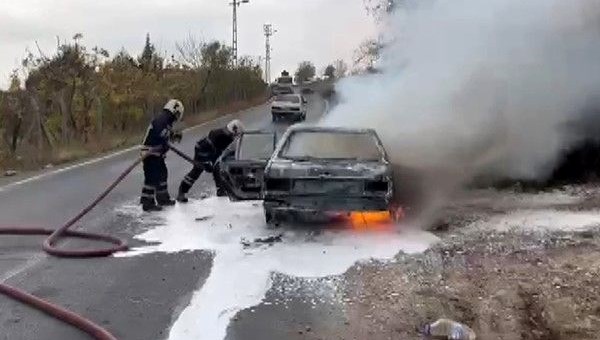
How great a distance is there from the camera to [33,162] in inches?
874

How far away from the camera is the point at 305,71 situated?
298ft

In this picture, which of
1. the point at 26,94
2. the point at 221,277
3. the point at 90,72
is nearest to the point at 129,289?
the point at 221,277

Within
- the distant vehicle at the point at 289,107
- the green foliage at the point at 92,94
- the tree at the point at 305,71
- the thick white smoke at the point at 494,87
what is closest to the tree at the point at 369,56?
the thick white smoke at the point at 494,87

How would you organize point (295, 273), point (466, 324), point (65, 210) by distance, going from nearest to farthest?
point (466, 324) → point (295, 273) → point (65, 210)

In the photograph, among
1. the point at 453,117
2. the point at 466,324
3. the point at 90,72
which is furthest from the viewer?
the point at 90,72

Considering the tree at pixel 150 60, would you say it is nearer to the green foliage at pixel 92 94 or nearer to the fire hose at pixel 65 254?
the green foliage at pixel 92 94

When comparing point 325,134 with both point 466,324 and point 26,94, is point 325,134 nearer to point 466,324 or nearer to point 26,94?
point 466,324

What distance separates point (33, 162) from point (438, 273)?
17070 mm

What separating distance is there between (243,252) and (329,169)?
5.60ft

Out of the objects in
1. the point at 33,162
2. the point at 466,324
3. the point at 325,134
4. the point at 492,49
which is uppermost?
the point at 492,49

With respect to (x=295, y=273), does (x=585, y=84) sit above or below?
above

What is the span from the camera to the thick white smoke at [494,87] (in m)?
13.4

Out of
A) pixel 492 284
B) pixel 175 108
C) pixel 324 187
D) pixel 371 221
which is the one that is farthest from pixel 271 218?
pixel 492 284

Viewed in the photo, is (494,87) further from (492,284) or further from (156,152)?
(492,284)
